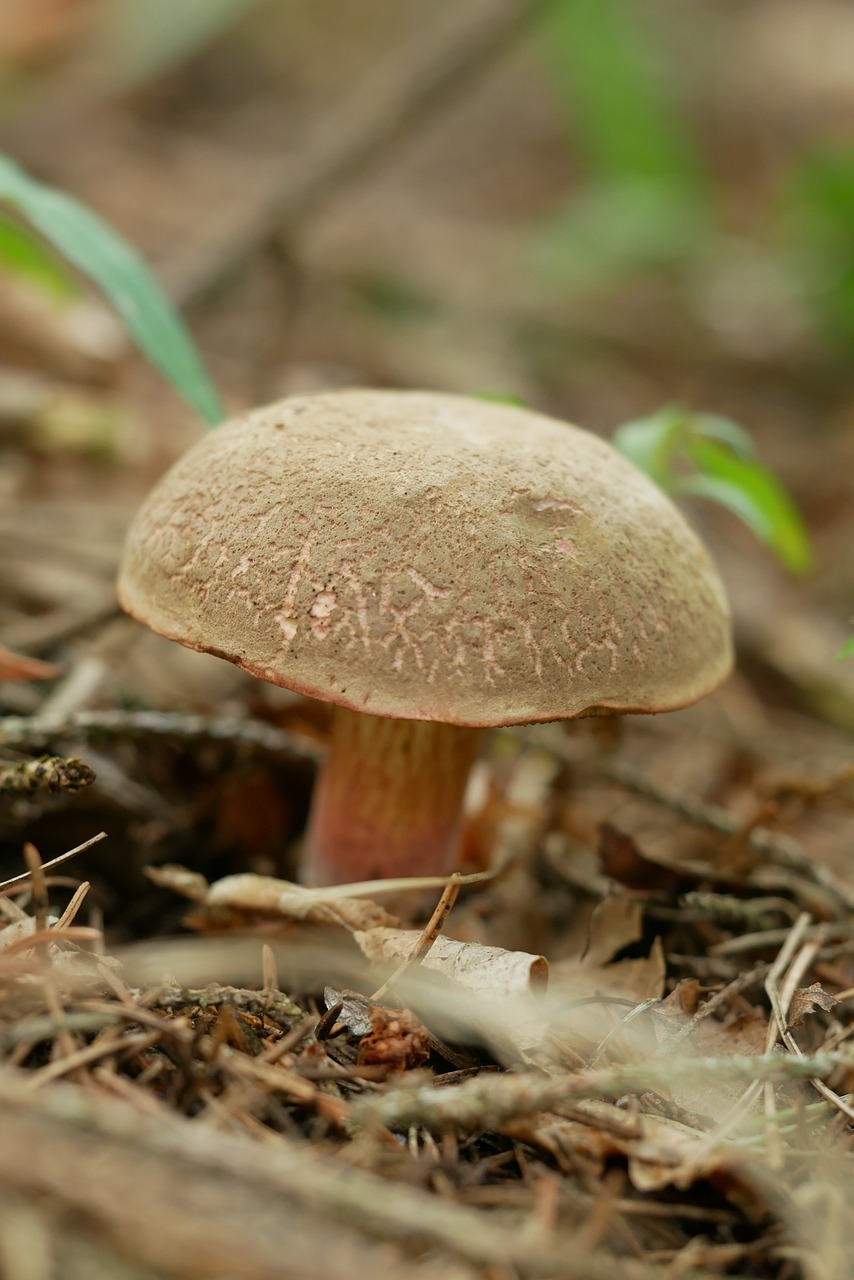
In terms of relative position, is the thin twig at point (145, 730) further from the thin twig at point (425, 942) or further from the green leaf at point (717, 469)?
the green leaf at point (717, 469)

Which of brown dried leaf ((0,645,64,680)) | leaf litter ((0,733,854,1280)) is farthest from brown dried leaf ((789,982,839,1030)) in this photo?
brown dried leaf ((0,645,64,680))

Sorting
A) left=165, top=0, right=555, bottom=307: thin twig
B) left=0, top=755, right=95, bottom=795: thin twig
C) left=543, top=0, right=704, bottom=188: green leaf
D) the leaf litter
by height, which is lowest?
the leaf litter

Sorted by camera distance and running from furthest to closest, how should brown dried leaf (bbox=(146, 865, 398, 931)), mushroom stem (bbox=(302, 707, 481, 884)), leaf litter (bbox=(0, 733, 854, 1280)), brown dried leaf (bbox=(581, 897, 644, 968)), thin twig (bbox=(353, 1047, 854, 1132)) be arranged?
mushroom stem (bbox=(302, 707, 481, 884)) < brown dried leaf (bbox=(581, 897, 644, 968)) < brown dried leaf (bbox=(146, 865, 398, 931)) < thin twig (bbox=(353, 1047, 854, 1132)) < leaf litter (bbox=(0, 733, 854, 1280))

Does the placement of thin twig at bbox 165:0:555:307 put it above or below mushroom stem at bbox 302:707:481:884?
above

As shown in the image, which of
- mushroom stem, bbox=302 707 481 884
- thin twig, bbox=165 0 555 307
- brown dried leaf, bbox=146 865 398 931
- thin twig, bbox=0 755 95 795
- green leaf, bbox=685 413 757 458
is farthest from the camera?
thin twig, bbox=165 0 555 307

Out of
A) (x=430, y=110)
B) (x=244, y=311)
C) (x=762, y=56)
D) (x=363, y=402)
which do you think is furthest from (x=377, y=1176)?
(x=762, y=56)

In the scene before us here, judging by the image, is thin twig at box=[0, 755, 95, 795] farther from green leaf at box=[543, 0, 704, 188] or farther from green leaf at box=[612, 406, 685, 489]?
green leaf at box=[543, 0, 704, 188]

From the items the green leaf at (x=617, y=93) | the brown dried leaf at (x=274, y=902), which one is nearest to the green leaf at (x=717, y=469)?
→ the brown dried leaf at (x=274, y=902)
